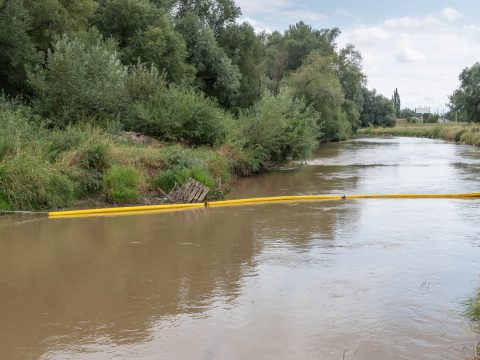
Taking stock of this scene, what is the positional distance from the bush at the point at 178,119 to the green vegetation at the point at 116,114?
0.17ft

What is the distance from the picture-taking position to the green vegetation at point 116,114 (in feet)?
51.8

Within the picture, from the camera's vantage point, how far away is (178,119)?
73.7ft

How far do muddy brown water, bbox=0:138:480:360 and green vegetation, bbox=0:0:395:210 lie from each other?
87.1 inches

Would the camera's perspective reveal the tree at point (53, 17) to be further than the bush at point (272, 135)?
No

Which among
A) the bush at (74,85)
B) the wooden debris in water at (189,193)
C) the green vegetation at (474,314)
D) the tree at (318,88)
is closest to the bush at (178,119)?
the bush at (74,85)

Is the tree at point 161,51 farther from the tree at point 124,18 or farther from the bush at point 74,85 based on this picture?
the bush at point 74,85

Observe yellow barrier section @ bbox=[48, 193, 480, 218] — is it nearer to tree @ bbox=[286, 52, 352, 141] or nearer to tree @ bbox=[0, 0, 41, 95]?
tree @ bbox=[0, 0, 41, 95]

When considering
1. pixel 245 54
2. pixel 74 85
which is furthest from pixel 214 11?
pixel 74 85

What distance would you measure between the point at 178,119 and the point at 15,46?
25.6 ft

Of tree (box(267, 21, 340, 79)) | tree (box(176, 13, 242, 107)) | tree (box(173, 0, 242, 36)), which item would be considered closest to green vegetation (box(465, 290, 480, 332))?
tree (box(176, 13, 242, 107))

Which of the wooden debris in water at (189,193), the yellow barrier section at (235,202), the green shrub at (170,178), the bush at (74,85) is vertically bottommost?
the yellow barrier section at (235,202)

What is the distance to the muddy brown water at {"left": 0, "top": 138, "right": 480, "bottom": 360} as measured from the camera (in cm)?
623

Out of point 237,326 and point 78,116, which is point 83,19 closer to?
point 78,116

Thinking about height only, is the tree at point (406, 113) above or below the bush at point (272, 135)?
above
